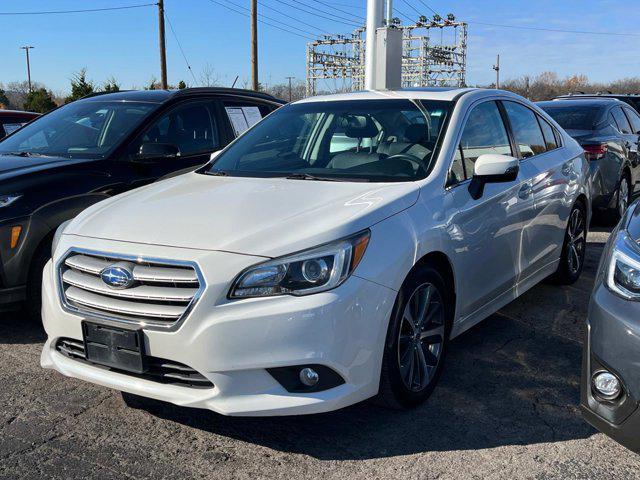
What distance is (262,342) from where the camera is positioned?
2646 millimetres

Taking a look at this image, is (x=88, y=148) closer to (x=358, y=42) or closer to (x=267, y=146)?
(x=267, y=146)

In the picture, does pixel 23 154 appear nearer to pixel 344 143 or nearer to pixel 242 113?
pixel 242 113

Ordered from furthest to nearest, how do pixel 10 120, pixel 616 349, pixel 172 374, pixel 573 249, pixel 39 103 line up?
pixel 39 103 → pixel 10 120 → pixel 573 249 → pixel 172 374 → pixel 616 349

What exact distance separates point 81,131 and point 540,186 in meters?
3.77

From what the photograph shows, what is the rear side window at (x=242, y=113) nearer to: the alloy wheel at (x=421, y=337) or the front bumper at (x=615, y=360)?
the alloy wheel at (x=421, y=337)

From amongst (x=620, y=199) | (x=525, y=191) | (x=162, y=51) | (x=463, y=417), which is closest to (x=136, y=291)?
(x=463, y=417)

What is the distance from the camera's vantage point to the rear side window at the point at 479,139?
3.78 metres

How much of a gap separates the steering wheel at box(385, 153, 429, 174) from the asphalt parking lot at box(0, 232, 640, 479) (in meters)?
1.22

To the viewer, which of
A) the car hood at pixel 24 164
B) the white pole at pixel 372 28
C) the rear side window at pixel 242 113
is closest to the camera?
the car hood at pixel 24 164

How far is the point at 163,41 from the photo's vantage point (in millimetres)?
26719

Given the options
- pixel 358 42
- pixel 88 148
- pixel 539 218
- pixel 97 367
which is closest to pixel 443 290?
pixel 539 218

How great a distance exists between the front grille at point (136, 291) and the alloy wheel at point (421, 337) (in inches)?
41.4

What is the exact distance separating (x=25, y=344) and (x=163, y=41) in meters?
24.5

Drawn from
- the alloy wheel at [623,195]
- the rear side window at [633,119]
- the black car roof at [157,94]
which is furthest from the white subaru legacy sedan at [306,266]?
the rear side window at [633,119]
